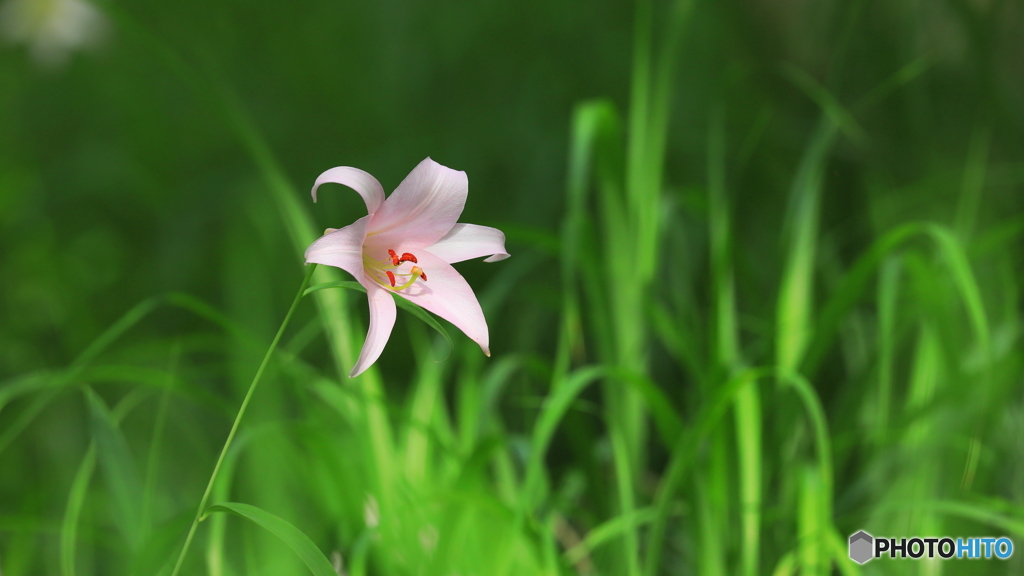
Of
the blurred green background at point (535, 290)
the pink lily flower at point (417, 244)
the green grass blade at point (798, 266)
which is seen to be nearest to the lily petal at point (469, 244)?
the pink lily flower at point (417, 244)

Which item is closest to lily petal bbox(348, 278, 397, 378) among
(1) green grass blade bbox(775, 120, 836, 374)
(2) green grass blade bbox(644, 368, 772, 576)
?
(2) green grass blade bbox(644, 368, 772, 576)

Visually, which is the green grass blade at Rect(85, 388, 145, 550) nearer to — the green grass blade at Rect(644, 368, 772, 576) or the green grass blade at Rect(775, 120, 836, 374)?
the green grass blade at Rect(644, 368, 772, 576)

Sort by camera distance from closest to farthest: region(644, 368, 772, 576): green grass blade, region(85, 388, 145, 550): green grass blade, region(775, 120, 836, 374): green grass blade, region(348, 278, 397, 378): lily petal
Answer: region(348, 278, 397, 378): lily petal < region(85, 388, 145, 550): green grass blade < region(644, 368, 772, 576): green grass blade < region(775, 120, 836, 374): green grass blade

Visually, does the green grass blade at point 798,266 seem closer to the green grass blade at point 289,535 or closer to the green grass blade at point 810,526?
the green grass blade at point 810,526

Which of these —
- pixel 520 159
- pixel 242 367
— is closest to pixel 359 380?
pixel 242 367

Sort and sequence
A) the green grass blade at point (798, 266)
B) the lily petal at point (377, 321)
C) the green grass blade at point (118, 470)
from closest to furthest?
the lily petal at point (377, 321), the green grass blade at point (118, 470), the green grass blade at point (798, 266)

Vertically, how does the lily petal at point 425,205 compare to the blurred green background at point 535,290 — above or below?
below

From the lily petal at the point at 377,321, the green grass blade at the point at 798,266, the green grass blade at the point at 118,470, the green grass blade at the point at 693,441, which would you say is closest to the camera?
the lily petal at the point at 377,321
